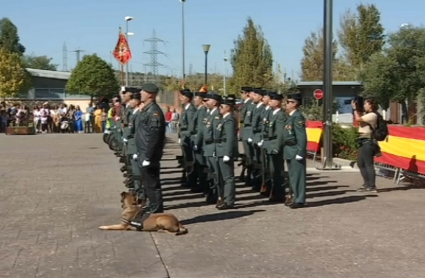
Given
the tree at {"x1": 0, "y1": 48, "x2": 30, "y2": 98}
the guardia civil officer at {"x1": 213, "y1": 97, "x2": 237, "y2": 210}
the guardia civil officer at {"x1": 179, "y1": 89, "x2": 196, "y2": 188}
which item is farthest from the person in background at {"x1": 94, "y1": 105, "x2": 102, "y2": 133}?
the tree at {"x1": 0, "y1": 48, "x2": 30, "y2": 98}

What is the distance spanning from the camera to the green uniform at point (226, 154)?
451 inches

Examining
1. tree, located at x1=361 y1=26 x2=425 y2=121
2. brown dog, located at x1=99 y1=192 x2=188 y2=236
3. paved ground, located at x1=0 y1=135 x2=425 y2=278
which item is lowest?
paved ground, located at x1=0 y1=135 x2=425 y2=278

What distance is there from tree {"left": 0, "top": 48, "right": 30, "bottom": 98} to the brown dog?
57621mm

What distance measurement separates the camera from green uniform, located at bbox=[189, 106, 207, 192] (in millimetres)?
13016

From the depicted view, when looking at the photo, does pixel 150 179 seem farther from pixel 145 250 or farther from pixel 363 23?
pixel 363 23

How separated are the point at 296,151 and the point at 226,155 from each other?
1091mm

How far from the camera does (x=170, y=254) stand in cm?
838

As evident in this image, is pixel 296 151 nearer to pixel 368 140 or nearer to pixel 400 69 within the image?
pixel 368 140

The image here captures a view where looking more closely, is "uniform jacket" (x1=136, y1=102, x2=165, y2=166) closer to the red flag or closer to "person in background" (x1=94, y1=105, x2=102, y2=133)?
the red flag

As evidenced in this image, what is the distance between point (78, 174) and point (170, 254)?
9076 mm

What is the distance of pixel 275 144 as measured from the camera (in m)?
12.0

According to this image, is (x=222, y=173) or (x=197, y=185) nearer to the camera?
(x=222, y=173)

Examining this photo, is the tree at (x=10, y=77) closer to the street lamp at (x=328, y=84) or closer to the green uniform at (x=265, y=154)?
the street lamp at (x=328, y=84)

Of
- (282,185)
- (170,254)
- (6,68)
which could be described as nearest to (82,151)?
(282,185)
